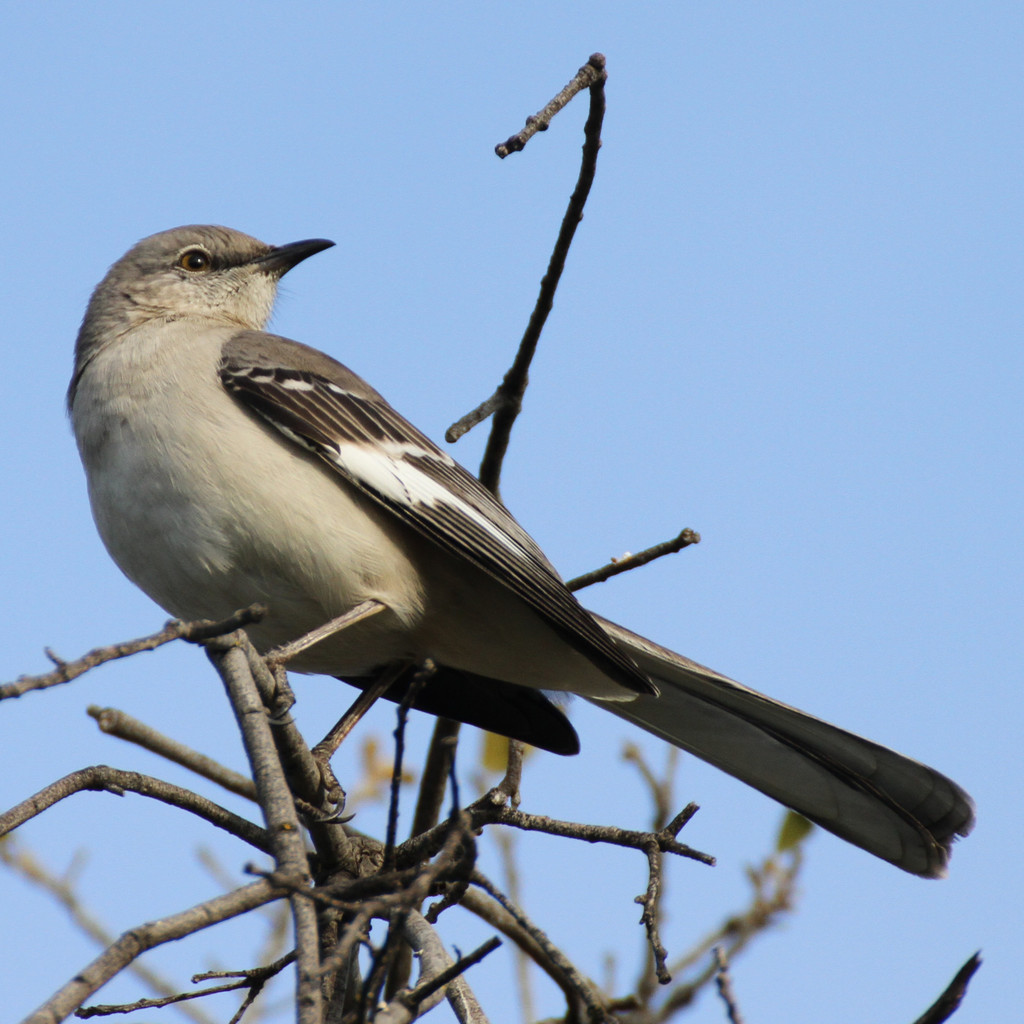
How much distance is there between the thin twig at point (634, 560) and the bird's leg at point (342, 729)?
2.81ft

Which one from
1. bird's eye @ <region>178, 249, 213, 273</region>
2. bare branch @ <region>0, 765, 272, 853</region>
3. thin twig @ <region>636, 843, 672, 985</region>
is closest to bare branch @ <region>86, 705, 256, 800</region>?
→ bare branch @ <region>0, 765, 272, 853</region>

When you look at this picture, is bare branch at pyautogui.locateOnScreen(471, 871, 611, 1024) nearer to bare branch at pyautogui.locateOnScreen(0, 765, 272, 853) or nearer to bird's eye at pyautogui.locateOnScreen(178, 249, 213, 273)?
bare branch at pyautogui.locateOnScreen(0, 765, 272, 853)

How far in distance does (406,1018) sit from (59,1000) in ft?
1.73

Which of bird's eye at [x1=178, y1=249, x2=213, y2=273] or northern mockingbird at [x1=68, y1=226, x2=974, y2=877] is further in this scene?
bird's eye at [x1=178, y1=249, x2=213, y2=273]

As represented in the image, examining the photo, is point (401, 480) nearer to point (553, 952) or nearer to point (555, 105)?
point (555, 105)

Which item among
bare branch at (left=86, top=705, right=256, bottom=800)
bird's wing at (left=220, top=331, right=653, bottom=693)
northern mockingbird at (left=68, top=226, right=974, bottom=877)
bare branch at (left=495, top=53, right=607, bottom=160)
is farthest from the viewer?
bird's wing at (left=220, top=331, right=653, bottom=693)

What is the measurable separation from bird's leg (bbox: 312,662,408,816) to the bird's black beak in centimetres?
220

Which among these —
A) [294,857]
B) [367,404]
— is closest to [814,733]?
[367,404]

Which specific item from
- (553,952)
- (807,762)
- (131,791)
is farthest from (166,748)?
(807,762)

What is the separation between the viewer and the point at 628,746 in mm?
4543

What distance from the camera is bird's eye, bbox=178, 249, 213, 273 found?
5.54 m

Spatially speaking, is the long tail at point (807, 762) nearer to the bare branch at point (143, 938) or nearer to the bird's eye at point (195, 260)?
the bird's eye at point (195, 260)

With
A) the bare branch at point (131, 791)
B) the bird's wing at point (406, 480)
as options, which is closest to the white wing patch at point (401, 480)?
the bird's wing at point (406, 480)

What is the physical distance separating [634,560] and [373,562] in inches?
38.2
